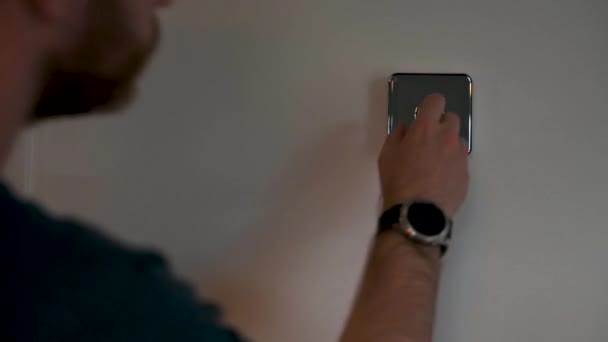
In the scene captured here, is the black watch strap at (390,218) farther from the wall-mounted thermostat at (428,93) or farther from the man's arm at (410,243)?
the wall-mounted thermostat at (428,93)

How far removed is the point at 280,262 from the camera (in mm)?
668

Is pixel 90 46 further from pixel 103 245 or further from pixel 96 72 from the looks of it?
pixel 103 245

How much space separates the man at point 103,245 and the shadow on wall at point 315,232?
111mm

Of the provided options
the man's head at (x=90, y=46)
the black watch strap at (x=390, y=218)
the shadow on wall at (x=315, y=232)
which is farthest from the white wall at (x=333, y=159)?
the man's head at (x=90, y=46)

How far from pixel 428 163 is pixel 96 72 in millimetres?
318

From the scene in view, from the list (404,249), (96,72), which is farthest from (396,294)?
(96,72)

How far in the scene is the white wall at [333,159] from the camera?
2.02ft

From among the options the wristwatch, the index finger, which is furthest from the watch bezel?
the index finger

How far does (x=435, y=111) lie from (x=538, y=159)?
142 mm

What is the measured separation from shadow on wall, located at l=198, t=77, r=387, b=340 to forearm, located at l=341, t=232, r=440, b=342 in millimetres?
123

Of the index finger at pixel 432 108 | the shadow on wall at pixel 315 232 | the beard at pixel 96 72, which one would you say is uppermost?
the beard at pixel 96 72

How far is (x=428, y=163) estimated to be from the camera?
0.54m

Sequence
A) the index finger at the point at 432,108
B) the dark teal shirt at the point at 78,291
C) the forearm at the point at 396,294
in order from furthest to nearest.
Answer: the index finger at the point at 432,108
the forearm at the point at 396,294
the dark teal shirt at the point at 78,291

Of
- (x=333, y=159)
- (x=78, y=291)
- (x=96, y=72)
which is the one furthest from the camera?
(x=333, y=159)
